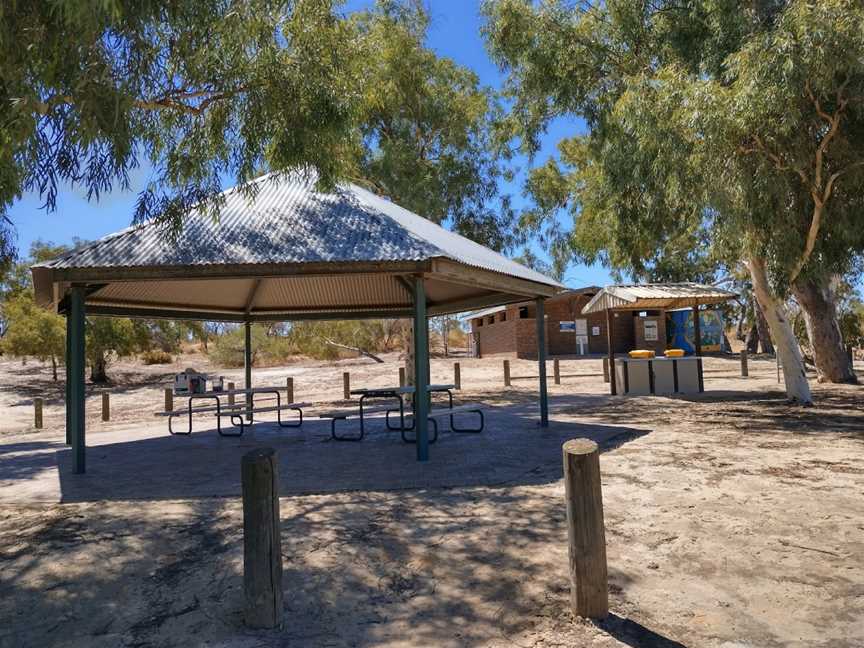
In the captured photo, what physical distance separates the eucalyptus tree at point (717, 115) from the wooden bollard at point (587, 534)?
7874 millimetres

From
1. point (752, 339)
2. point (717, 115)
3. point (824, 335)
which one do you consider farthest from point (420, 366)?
point (752, 339)

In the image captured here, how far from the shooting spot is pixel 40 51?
4887 millimetres

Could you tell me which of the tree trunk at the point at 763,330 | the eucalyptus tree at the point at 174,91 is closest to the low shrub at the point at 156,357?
the eucalyptus tree at the point at 174,91

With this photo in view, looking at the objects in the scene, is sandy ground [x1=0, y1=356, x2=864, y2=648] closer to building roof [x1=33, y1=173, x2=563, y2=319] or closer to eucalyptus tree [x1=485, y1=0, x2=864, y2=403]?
building roof [x1=33, y1=173, x2=563, y2=319]

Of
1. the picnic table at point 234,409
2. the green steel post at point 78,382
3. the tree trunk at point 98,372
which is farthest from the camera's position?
the tree trunk at point 98,372

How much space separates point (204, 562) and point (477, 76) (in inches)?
706

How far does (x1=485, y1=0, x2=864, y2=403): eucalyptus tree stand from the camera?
30.5ft

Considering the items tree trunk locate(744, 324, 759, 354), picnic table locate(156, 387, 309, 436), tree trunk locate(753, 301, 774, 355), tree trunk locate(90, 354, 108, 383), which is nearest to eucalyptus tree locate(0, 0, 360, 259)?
picnic table locate(156, 387, 309, 436)

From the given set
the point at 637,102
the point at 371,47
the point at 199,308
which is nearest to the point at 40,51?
the point at 371,47

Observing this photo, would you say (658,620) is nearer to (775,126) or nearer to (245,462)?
(245,462)

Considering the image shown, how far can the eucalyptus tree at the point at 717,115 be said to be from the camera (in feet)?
30.5

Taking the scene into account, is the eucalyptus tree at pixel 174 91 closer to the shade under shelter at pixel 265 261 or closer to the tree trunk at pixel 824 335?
the shade under shelter at pixel 265 261

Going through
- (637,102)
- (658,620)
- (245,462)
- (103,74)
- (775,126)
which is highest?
(637,102)

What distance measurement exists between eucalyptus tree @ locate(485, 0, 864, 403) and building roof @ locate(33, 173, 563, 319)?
335 centimetres
